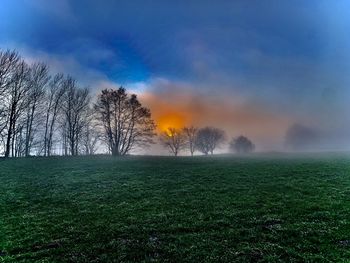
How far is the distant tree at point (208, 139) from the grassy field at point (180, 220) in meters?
128

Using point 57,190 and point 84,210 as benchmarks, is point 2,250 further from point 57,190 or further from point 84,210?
point 57,190

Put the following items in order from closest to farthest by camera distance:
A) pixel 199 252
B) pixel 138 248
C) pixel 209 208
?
pixel 199 252, pixel 138 248, pixel 209 208

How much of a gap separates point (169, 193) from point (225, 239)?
1441cm

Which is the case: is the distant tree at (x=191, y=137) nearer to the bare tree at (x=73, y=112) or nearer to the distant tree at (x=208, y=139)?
the distant tree at (x=208, y=139)

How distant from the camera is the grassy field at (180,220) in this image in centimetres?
1614

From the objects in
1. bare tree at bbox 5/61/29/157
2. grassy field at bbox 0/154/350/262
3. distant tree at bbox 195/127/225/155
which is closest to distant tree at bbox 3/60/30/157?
bare tree at bbox 5/61/29/157

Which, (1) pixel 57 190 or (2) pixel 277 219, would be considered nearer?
(2) pixel 277 219

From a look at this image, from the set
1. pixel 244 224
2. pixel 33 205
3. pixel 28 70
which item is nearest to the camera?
pixel 244 224

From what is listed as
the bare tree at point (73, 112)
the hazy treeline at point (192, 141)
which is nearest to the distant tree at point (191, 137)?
the hazy treeline at point (192, 141)

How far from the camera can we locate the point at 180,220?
71.6 ft

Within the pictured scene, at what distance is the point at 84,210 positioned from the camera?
26.2m

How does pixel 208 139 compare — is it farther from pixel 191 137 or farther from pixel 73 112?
pixel 73 112

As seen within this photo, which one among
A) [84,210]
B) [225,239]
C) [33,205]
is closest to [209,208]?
[225,239]

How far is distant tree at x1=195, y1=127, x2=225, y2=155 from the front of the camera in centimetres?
16800
